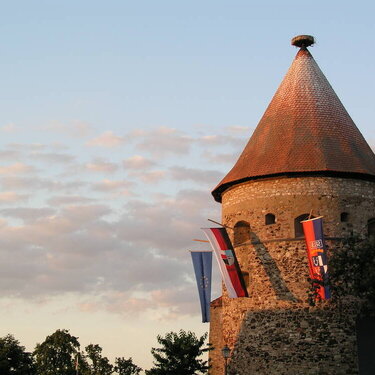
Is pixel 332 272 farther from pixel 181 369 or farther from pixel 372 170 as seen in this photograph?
pixel 181 369

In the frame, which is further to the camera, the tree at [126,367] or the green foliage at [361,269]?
the tree at [126,367]

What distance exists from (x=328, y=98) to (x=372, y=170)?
368 centimetres

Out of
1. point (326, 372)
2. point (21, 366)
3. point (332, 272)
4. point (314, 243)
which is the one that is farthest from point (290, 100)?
point (21, 366)

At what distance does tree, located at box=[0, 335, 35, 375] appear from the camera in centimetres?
4088

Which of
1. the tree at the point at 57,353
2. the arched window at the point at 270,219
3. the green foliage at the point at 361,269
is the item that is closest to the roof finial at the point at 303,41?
the arched window at the point at 270,219

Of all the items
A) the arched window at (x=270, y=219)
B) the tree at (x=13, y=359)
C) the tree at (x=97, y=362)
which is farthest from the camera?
the tree at (x=97, y=362)

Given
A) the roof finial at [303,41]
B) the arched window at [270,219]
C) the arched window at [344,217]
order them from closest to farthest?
the arched window at [344,217] → the arched window at [270,219] → the roof finial at [303,41]

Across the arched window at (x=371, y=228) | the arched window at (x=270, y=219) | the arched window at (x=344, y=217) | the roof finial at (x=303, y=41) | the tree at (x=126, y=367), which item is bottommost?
the tree at (x=126, y=367)

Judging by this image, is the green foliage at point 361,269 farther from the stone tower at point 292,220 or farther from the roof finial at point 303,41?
the roof finial at point 303,41

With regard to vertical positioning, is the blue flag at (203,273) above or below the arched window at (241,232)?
below

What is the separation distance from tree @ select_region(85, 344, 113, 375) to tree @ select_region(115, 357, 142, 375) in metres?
0.66

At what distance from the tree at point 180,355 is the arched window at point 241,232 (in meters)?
3.86

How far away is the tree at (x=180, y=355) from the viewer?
2567cm

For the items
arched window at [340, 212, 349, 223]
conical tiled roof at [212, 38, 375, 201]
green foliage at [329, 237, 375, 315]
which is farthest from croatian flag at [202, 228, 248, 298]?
green foliage at [329, 237, 375, 315]
